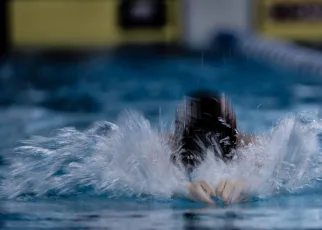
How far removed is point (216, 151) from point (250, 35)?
24.5ft

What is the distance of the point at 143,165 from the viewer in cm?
296

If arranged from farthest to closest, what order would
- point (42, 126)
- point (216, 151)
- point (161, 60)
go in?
point (161, 60)
point (42, 126)
point (216, 151)

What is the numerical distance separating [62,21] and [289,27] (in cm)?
284

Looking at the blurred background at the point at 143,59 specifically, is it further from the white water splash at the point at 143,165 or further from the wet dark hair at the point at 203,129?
the wet dark hair at the point at 203,129

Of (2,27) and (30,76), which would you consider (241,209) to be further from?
(2,27)

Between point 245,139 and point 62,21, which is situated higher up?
point 245,139

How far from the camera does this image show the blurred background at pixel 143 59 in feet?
19.2

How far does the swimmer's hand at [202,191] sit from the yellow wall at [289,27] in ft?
26.5

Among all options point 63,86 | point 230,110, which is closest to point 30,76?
point 63,86

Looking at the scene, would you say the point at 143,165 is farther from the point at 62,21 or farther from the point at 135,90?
the point at 62,21

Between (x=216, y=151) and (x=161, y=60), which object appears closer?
(x=216, y=151)

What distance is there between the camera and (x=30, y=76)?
796 centimetres

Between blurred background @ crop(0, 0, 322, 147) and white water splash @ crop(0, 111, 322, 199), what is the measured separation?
120 centimetres

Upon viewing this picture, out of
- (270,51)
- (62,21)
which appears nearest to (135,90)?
(270,51)
